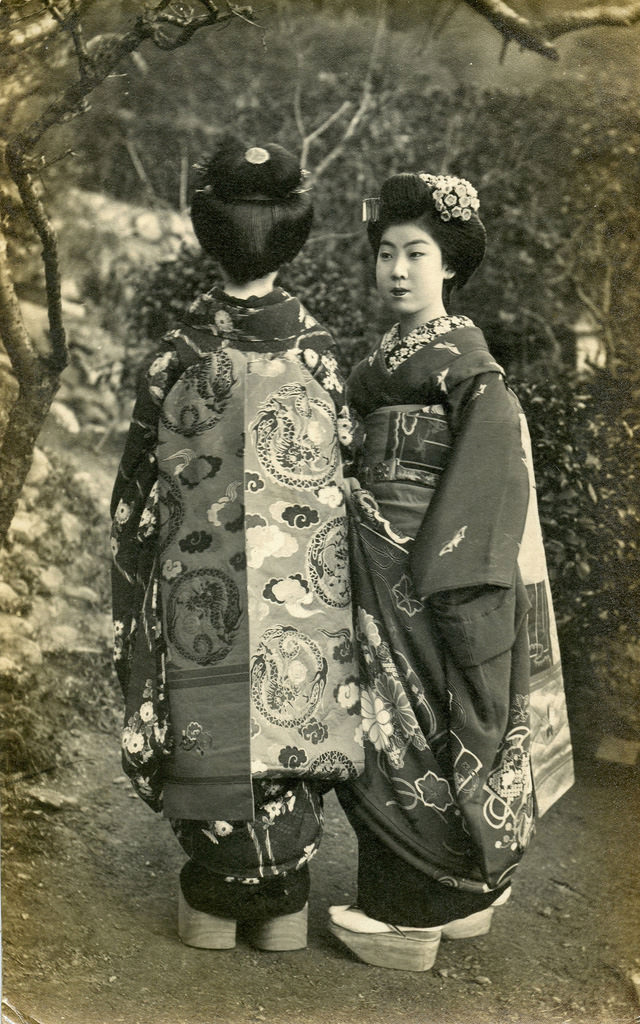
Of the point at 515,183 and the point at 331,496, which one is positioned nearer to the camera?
the point at 331,496

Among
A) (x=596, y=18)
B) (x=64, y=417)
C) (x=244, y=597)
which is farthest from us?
(x=64, y=417)

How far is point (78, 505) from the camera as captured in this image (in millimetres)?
2729

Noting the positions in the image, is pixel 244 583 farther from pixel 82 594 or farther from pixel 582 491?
pixel 582 491

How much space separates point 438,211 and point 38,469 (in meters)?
1.25

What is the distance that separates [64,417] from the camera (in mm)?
2691

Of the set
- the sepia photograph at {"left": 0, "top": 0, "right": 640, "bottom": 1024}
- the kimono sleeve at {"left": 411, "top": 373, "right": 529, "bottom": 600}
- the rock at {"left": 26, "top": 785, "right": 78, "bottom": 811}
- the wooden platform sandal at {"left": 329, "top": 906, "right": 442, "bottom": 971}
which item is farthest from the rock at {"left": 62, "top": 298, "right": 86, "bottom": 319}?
the wooden platform sandal at {"left": 329, "top": 906, "right": 442, "bottom": 971}

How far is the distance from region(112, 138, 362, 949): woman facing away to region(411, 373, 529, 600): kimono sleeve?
220 millimetres

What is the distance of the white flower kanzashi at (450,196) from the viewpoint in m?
2.26

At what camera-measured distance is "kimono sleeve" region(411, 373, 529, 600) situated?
208 centimetres

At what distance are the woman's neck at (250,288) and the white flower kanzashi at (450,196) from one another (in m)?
0.43

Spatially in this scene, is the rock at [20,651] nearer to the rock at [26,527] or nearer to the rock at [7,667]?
the rock at [7,667]

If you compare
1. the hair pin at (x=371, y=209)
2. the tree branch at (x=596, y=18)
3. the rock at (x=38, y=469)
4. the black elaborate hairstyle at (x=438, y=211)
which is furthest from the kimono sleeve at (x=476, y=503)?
the rock at (x=38, y=469)

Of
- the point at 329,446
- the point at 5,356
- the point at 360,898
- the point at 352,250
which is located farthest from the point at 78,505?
the point at 360,898

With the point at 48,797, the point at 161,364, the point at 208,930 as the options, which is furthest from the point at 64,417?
the point at 208,930
